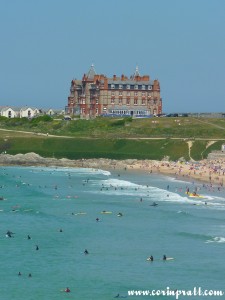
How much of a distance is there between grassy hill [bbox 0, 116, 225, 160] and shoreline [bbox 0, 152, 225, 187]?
2650 mm

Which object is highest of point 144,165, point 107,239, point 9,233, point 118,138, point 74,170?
point 118,138

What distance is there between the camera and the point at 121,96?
632 ft

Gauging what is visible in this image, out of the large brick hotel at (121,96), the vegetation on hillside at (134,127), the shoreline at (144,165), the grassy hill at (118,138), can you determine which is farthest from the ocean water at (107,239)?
the large brick hotel at (121,96)

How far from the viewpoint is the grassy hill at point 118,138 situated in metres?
148

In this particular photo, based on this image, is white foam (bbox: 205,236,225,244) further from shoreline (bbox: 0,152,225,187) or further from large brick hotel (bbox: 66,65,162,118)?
large brick hotel (bbox: 66,65,162,118)

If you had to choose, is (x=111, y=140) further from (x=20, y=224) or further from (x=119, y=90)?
(x=20, y=224)

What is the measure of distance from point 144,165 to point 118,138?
18.6 m

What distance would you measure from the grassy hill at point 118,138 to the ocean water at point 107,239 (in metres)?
38.7

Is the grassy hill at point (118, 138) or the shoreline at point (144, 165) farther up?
the grassy hill at point (118, 138)

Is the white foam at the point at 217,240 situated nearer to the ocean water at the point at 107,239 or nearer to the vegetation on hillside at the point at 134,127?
the ocean water at the point at 107,239

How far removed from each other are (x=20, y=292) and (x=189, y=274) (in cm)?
1156

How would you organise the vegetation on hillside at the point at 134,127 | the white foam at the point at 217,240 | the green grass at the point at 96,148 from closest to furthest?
the white foam at the point at 217,240, the green grass at the point at 96,148, the vegetation on hillside at the point at 134,127

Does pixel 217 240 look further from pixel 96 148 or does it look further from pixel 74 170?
pixel 96 148

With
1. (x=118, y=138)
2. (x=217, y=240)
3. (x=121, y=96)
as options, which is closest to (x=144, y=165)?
(x=118, y=138)
